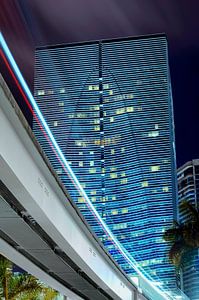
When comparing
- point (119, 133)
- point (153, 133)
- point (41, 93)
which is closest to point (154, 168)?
point (153, 133)

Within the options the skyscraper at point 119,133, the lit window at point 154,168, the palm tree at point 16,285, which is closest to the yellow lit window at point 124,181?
the skyscraper at point 119,133

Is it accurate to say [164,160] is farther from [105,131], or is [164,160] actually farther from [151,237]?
[105,131]

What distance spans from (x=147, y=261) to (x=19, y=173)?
36.7 metres

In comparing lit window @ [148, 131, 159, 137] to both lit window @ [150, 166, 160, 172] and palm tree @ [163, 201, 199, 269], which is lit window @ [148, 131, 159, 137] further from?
palm tree @ [163, 201, 199, 269]

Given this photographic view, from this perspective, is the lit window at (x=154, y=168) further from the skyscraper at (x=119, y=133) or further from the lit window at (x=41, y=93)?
the lit window at (x=41, y=93)

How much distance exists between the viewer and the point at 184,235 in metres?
36.3

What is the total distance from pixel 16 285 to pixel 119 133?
16.4m

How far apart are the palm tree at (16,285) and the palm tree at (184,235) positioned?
16.2 metres

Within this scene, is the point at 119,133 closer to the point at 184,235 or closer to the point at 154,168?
the point at 184,235

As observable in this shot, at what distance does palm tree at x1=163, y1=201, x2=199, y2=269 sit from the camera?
118 feet

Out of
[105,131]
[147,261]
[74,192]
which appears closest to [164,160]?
[147,261]

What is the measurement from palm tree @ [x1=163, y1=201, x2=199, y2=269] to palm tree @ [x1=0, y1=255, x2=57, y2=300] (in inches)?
636

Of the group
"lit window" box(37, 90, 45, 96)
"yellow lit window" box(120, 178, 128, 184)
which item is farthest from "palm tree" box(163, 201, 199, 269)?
"lit window" box(37, 90, 45, 96)

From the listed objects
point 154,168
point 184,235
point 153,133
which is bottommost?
point 184,235
